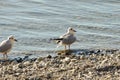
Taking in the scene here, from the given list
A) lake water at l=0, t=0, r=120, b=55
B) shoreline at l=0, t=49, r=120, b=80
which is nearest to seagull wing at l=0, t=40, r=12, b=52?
shoreline at l=0, t=49, r=120, b=80

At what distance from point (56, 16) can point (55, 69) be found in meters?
9.02

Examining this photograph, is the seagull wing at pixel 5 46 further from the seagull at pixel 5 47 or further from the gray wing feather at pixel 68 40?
the gray wing feather at pixel 68 40

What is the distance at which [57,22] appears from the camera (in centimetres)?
2211

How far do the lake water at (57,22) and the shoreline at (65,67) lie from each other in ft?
6.80

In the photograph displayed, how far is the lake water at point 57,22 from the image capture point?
1919 centimetres

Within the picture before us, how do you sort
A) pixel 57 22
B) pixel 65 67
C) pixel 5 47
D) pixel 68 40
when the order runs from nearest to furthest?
pixel 65 67 < pixel 5 47 < pixel 68 40 < pixel 57 22

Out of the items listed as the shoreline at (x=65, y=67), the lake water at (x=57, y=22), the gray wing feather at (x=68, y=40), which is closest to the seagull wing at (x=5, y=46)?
the shoreline at (x=65, y=67)

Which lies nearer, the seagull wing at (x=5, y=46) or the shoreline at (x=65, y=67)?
the shoreline at (x=65, y=67)

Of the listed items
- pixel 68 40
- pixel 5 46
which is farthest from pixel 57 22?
pixel 5 46

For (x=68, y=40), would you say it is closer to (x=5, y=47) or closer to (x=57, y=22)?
(x=5, y=47)

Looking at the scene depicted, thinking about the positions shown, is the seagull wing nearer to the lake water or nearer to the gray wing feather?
the lake water

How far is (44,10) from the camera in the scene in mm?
24156

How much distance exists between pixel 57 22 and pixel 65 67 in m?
7.80

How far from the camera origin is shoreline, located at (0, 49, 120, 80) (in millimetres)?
13344
